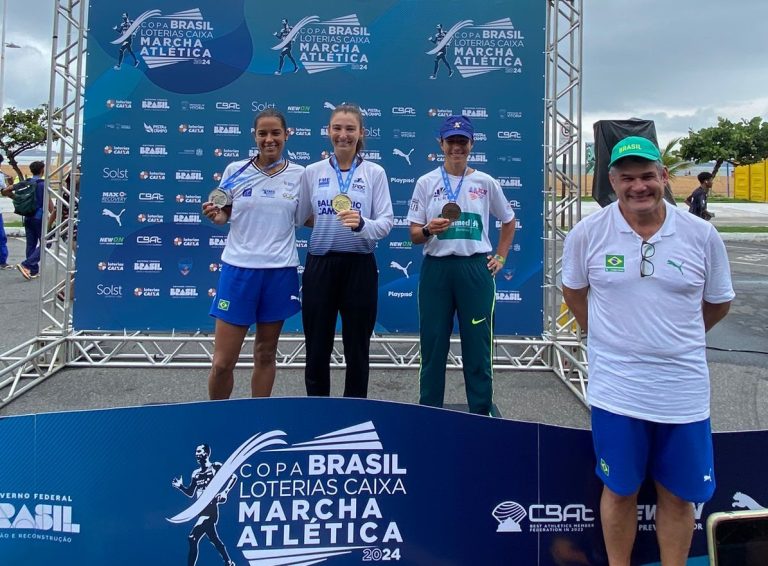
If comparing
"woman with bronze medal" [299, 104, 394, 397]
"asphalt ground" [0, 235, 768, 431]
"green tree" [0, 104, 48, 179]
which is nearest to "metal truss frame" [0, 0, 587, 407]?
"asphalt ground" [0, 235, 768, 431]

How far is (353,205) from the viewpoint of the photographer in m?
3.03

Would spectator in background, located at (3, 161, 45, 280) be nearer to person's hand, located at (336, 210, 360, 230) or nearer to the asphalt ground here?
the asphalt ground

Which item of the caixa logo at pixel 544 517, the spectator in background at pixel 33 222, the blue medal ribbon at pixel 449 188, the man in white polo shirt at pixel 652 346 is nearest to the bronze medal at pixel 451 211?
the blue medal ribbon at pixel 449 188

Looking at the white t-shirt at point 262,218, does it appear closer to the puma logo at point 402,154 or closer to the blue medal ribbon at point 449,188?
the blue medal ribbon at point 449,188

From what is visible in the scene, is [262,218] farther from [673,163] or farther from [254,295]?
[673,163]

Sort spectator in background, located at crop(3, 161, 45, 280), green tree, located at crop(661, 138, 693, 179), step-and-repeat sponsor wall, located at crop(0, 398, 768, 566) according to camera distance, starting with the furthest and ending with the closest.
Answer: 1. green tree, located at crop(661, 138, 693, 179)
2. spectator in background, located at crop(3, 161, 45, 280)
3. step-and-repeat sponsor wall, located at crop(0, 398, 768, 566)

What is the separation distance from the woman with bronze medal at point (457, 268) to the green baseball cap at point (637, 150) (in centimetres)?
122

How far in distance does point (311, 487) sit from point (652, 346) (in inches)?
50.7

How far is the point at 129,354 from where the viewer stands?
532 cm

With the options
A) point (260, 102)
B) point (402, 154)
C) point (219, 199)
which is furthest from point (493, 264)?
point (260, 102)

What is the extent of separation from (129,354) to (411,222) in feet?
11.4

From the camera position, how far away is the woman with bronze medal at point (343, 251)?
2.99 meters

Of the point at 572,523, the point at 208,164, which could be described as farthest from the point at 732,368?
the point at 208,164

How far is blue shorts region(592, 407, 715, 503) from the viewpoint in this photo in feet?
6.18
